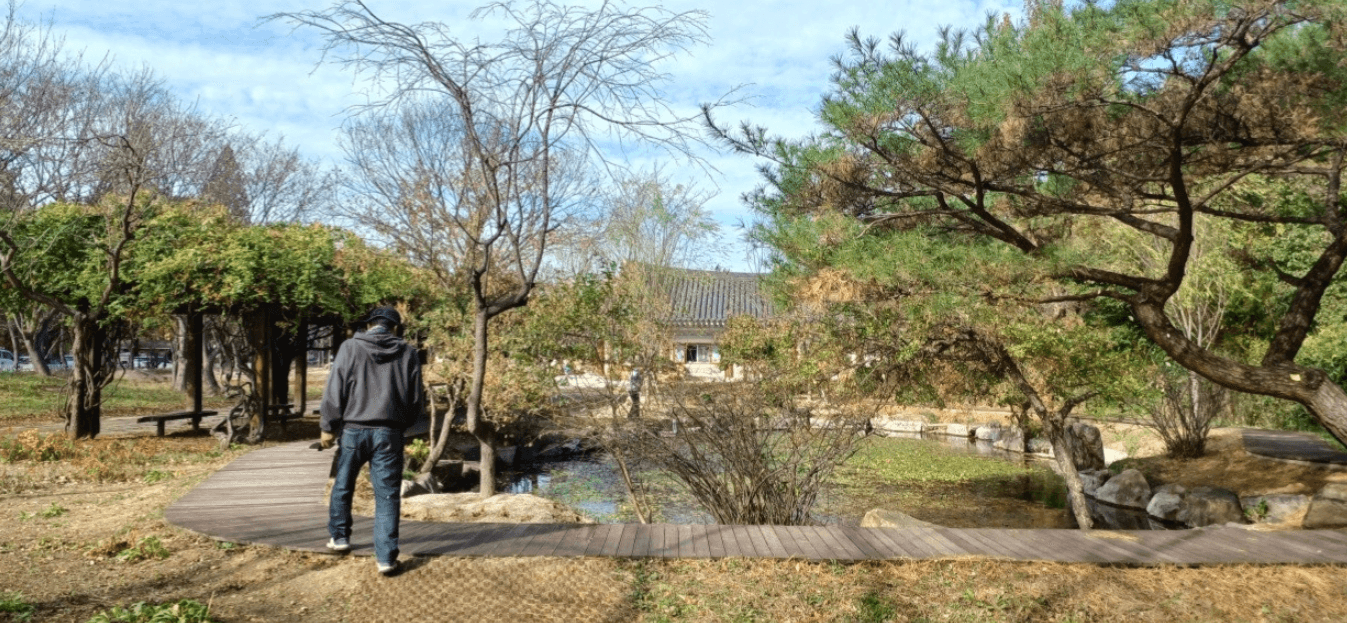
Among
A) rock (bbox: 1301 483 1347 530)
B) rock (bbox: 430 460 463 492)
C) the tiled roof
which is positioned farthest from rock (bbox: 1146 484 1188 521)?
the tiled roof

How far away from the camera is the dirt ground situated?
4.31 meters

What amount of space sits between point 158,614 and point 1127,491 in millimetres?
12678

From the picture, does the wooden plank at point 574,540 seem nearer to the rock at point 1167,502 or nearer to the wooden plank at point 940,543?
the wooden plank at point 940,543

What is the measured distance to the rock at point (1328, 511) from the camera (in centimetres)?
880

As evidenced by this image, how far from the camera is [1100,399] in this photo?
10.3 m

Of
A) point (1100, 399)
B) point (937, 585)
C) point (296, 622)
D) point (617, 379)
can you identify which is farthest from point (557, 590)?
point (1100, 399)

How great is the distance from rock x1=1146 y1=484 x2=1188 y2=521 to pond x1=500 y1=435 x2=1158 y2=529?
240mm

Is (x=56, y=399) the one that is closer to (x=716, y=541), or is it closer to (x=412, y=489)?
(x=412, y=489)

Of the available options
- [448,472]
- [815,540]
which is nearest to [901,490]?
[448,472]

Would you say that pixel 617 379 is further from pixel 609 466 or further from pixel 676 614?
pixel 609 466

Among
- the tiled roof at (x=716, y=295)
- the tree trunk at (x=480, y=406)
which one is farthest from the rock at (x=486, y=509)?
the tiled roof at (x=716, y=295)

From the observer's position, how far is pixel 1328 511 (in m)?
8.88

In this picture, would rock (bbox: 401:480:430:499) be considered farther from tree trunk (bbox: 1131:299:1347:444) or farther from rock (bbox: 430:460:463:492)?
tree trunk (bbox: 1131:299:1347:444)

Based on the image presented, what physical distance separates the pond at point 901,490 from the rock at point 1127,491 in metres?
0.37
